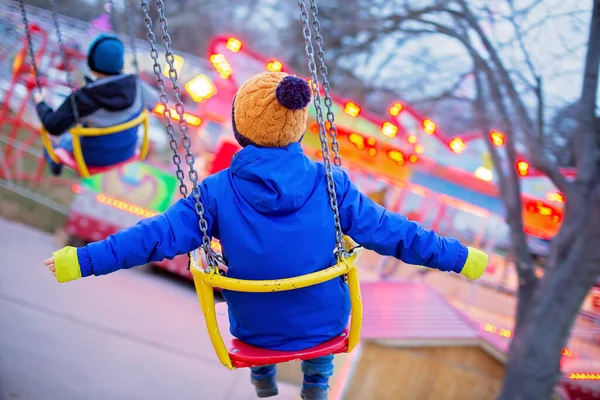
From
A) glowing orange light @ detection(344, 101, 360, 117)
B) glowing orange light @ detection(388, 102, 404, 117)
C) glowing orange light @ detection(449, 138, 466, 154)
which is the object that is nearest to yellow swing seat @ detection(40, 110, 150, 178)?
glowing orange light @ detection(388, 102, 404, 117)

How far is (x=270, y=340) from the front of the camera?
2.01m

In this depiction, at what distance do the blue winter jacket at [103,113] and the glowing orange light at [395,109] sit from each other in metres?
5.07

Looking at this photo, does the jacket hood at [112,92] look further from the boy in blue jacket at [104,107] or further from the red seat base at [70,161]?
the red seat base at [70,161]

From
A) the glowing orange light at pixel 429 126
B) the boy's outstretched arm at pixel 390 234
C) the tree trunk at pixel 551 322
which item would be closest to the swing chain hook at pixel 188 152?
the boy's outstretched arm at pixel 390 234

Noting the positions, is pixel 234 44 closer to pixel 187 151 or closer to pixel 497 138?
pixel 497 138

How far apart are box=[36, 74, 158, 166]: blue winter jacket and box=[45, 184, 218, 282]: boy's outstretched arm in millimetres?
→ 1567

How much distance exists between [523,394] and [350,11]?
14.0 ft

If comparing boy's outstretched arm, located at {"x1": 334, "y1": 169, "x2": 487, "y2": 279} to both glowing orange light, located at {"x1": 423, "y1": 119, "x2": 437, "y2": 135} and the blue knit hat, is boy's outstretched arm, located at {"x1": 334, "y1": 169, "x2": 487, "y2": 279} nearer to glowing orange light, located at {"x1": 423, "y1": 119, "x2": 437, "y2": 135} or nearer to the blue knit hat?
the blue knit hat

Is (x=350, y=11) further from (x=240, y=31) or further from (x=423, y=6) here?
(x=240, y=31)

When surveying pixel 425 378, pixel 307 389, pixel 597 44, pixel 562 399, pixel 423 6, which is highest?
pixel 423 6

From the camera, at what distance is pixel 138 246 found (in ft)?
5.80

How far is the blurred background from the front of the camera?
3836mm

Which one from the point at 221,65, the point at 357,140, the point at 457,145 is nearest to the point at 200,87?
the point at 221,65

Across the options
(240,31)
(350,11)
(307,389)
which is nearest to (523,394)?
(307,389)
